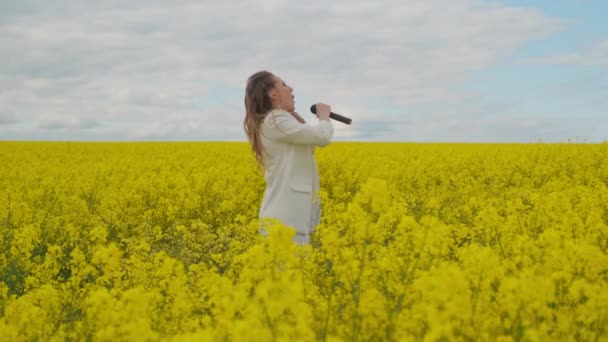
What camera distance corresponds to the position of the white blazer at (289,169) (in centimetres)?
456

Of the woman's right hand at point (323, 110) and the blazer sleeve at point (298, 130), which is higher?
the woman's right hand at point (323, 110)

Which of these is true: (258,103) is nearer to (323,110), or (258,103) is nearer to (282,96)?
(282,96)

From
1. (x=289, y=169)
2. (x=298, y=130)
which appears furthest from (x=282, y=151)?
(x=298, y=130)

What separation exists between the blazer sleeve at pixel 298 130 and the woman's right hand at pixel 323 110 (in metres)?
0.09

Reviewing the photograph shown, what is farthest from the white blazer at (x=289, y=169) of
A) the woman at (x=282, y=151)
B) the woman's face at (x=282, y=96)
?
the woman's face at (x=282, y=96)

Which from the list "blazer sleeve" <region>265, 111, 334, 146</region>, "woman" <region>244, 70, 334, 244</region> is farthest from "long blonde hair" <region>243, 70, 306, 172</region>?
"blazer sleeve" <region>265, 111, 334, 146</region>

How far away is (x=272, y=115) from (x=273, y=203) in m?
0.65

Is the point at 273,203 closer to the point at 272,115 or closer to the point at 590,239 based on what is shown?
the point at 272,115

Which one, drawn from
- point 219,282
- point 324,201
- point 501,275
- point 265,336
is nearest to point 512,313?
point 501,275

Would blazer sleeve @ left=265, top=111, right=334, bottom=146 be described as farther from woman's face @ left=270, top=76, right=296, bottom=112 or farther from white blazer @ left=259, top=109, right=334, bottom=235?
woman's face @ left=270, top=76, right=296, bottom=112

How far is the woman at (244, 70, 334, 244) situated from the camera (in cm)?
468

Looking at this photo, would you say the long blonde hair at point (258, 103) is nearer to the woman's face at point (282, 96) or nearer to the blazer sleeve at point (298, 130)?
the woman's face at point (282, 96)

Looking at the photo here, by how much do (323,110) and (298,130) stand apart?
1.01 feet

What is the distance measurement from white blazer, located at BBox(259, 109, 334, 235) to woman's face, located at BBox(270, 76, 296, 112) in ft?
0.42
